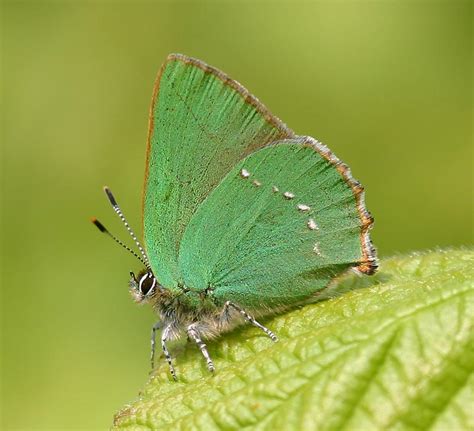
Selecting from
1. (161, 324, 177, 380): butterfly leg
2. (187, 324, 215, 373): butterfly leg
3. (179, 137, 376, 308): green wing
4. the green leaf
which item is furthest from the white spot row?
(161, 324, 177, 380): butterfly leg

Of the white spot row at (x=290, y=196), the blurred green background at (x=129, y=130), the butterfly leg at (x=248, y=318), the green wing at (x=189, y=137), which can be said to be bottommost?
the butterfly leg at (x=248, y=318)

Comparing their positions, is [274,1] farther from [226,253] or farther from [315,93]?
[226,253]

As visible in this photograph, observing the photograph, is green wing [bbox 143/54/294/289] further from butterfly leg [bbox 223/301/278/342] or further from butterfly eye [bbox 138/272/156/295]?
butterfly leg [bbox 223/301/278/342]

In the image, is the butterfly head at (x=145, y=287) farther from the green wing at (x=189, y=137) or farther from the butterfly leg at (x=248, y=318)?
the butterfly leg at (x=248, y=318)

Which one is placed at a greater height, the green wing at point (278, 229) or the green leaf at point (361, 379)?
the green wing at point (278, 229)

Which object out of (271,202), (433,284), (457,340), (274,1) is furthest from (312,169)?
(274,1)

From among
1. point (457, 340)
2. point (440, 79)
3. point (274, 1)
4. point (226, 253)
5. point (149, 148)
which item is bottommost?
point (457, 340)

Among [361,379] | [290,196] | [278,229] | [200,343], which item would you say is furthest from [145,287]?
[361,379]

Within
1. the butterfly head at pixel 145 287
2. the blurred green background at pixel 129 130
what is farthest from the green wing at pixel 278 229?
the blurred green background at pixel 129 130
